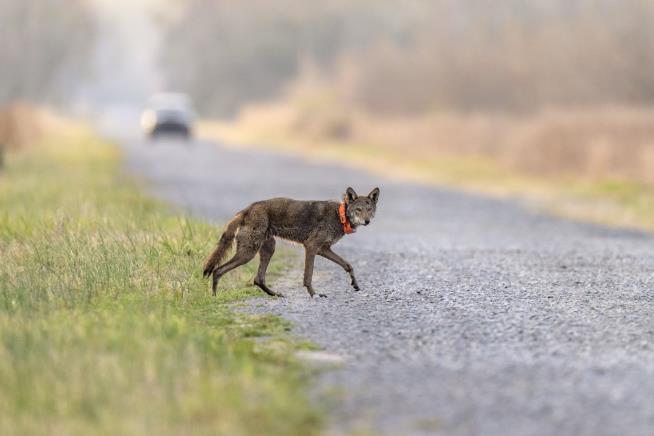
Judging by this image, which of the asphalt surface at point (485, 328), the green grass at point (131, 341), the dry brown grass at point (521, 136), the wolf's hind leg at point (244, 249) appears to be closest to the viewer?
the green grass at point (131, 341)

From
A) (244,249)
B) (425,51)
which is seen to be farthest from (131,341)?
(425,51)

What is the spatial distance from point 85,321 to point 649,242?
1002 cm

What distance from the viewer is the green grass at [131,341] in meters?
6.01

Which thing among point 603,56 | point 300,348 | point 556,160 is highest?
point 603,56

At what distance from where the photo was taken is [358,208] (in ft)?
33.4

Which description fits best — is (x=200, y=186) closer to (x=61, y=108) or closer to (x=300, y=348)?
(x=300, y=348)

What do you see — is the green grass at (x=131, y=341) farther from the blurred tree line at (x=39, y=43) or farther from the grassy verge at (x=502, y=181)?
the blurred tree line at (x=39, y=43)

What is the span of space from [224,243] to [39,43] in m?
56.4

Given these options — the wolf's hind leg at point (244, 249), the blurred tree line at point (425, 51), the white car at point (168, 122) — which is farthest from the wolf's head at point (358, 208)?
the white car at point (168, 122)

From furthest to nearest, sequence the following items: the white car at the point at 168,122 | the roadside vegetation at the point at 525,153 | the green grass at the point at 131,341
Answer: the white car at the point at 168,122
the roadside vegetation at the point at 525,153
the green grass at the point at 131,341

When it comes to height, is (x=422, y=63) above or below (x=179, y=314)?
above

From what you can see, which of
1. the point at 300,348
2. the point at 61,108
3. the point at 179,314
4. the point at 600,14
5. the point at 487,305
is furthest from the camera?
the point at 61,108

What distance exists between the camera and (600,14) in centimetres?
3691

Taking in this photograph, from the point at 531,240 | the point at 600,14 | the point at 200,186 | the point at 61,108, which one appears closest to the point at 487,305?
the point at 531,240
